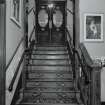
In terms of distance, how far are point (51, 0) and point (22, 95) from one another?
17.6 feet

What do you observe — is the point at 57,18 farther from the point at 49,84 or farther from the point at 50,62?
the point at 49,84

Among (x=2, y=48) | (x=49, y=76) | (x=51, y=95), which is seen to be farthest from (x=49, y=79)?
(x=2, y=48)

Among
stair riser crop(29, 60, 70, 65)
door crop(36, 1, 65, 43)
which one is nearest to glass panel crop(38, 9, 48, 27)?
door crop(36, 1, 65, 43)

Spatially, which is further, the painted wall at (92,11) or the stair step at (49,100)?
the painted wall at (92,11)

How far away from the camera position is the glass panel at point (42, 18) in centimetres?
873

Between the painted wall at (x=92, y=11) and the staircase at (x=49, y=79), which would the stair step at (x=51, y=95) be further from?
the painted wall at (x=92, y=11)

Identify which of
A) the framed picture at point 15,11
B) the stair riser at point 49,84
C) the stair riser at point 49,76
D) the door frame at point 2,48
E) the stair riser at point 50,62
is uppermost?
the framed picture at point 15,11

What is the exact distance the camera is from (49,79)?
17.4 ft

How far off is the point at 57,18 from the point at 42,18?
2.12ft

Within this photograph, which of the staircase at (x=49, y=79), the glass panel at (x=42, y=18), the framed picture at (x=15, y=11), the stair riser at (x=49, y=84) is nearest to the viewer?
the framed picture at (x=15, y=11)

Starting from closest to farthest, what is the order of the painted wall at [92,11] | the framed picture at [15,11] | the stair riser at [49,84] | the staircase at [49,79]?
the framed picture at [15,11]
the staircase at [49,79]
the stair riser at [49,84]
the painted wall at [92,11]

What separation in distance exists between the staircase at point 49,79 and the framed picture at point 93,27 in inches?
39.5

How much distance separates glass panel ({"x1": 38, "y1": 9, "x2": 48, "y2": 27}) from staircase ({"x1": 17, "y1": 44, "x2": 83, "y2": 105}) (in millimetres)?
1911

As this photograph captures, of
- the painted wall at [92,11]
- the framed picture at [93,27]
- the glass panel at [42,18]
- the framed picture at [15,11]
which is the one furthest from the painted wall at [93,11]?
the glass panel at [42,18]
